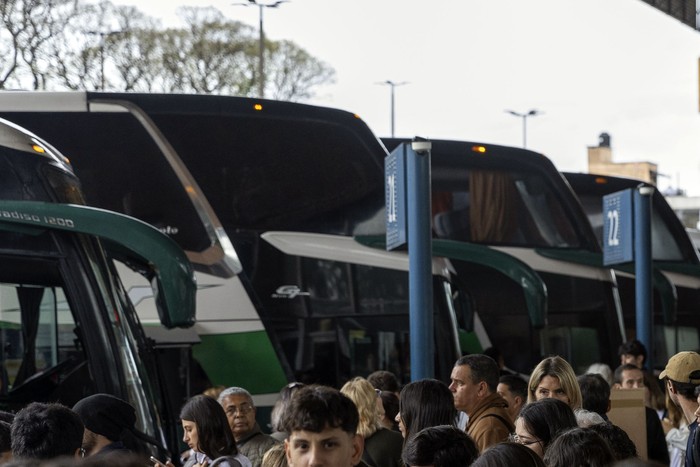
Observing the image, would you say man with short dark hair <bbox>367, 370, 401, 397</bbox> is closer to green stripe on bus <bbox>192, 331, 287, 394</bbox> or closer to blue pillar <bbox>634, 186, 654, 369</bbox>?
green stripe on bus <bbox>192, 331, 287, 394</bbox>

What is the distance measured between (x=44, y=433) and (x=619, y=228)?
10.6 metres

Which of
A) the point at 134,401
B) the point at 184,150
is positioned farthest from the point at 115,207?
the point at 134,401

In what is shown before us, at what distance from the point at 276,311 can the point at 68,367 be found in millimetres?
3982

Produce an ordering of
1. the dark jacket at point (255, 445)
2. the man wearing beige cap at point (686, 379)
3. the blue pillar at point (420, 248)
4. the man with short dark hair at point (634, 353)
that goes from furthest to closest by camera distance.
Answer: the man with short dark hair at point (634, 353) < the blue pillar at point (420, 248) < the dark jacket at point (255, 445) < the man wearing beige cap at point (686, 379)

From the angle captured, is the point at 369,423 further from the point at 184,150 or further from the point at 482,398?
the point at 184,150

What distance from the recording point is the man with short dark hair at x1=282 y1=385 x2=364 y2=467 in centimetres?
394

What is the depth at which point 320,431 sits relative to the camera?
3.95 metres

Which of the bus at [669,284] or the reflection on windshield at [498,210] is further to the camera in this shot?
the bus at [669,284]

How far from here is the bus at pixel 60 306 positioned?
909 cm

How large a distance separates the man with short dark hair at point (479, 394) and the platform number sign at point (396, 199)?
101 inches

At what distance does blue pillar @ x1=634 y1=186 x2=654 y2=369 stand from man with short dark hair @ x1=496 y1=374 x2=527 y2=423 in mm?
6462

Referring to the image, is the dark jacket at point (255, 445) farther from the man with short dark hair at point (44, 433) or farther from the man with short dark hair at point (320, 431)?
the man with short dark hair at point (320, 431)

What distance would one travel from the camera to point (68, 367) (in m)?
9.18

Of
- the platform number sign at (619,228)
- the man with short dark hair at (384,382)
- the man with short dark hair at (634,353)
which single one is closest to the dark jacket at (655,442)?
the man with short dark hair at (384,382)
